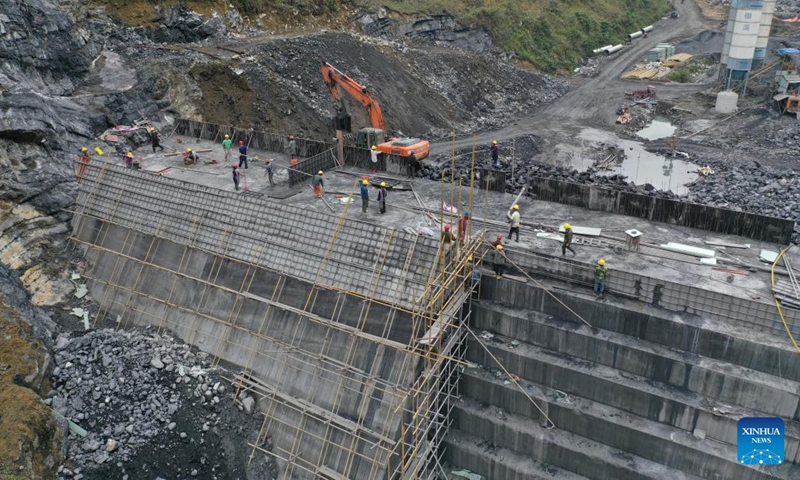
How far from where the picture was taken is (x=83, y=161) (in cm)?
2144

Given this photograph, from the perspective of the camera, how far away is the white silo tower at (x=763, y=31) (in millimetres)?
39331

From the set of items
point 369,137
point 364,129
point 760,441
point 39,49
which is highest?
point 39,49

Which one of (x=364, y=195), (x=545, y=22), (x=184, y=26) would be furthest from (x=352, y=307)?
(x=545, y=22)

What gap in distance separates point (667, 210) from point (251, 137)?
1789 centimetres

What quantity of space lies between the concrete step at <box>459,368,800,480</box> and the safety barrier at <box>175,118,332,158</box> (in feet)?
43.3

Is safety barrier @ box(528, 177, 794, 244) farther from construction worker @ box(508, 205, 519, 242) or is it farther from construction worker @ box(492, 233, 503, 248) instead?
construction worker @ box(492, 233, 503, 248)

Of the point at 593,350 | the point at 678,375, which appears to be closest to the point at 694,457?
the point at 678,375

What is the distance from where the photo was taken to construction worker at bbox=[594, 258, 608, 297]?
562 inches

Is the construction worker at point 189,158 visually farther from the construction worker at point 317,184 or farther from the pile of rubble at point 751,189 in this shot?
the pile of rubble at point 751,189

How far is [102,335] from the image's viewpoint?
16531 millimetres

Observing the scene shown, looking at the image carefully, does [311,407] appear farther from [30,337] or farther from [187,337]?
[30,337]

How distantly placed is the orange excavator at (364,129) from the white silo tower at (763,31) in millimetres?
32590

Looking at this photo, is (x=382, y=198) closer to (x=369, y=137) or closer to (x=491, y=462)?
(x=369, y=137)

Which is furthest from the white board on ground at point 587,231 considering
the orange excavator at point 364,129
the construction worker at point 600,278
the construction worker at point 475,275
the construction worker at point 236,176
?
the construction worker at point 236,176
